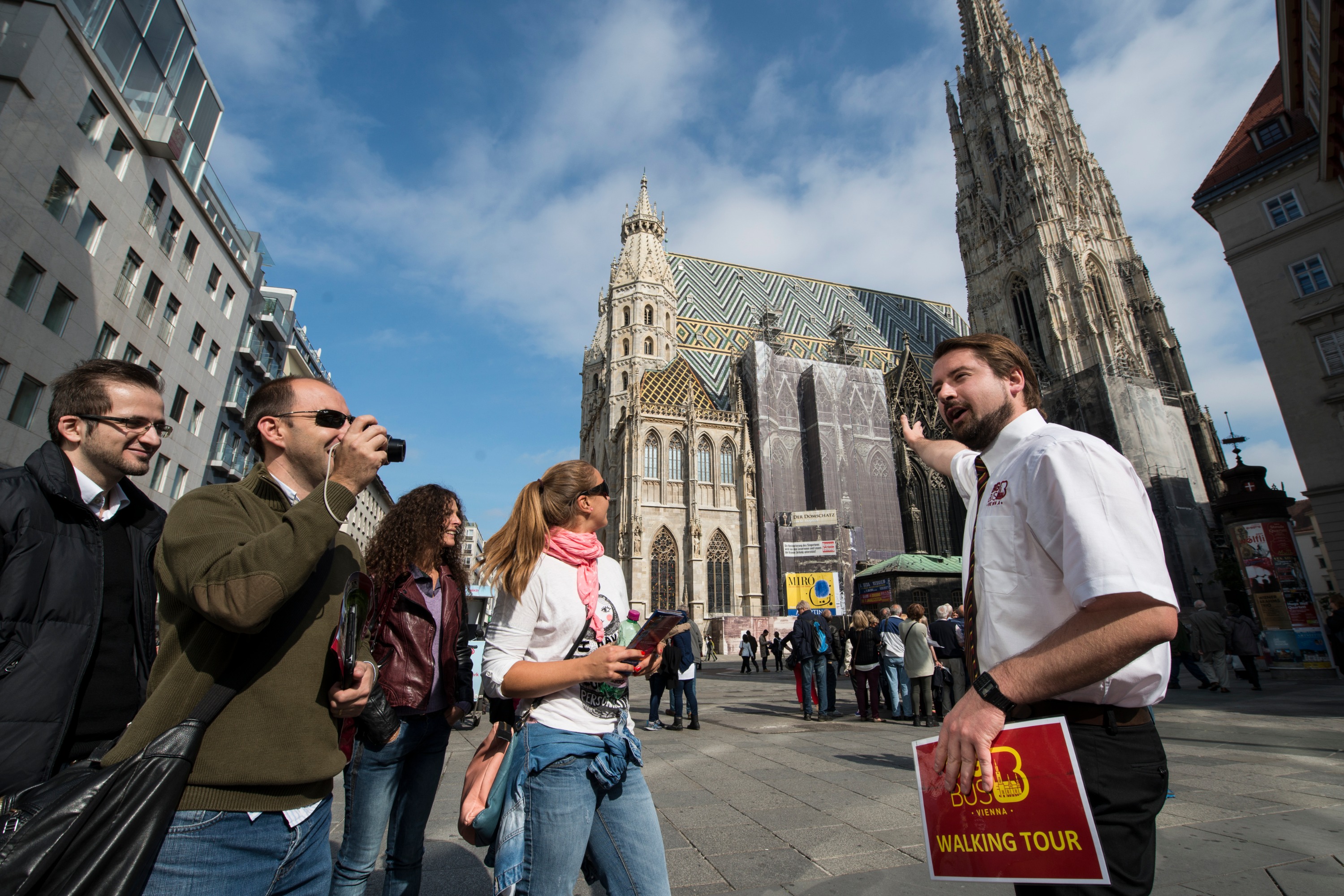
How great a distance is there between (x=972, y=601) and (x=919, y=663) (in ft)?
24.5

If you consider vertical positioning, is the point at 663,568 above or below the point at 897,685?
above

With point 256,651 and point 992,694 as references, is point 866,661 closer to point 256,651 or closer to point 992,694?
point 992,694

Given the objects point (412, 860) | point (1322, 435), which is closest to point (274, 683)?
point (412, 860)

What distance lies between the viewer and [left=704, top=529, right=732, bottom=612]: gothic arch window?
30.0 m

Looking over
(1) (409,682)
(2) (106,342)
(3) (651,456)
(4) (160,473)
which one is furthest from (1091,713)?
(3) (651,456)

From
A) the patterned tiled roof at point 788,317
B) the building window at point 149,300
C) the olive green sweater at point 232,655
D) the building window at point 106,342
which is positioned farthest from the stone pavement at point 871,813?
the patterned tiled roof at point 788,317

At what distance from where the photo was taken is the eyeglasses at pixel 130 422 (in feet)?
7.28

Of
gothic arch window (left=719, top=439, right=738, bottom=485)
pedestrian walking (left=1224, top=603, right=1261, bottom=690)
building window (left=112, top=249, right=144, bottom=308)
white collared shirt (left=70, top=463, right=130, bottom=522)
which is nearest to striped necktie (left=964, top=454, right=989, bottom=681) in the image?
white collared shirt (left=70, top=463, right=130, bottom=522)

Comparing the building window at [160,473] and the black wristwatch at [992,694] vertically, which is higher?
the building window at [160,473]

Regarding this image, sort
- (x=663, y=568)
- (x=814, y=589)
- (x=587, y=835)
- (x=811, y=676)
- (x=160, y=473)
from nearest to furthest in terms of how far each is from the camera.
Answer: (x=587, y=835)
(x=811, y=676)
(x=160, y=473)
(x=814, y=589)
(x=663, y=568)

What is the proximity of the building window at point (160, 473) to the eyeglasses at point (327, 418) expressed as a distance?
21.6 metres

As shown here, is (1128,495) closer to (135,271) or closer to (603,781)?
(603,781)

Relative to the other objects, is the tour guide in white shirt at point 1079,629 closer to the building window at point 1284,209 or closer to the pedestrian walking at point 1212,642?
the pedestrian walking at point 1212,642

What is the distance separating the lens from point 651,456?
31.2 meters
